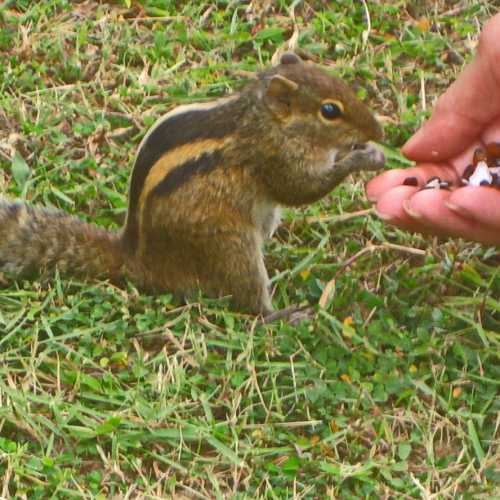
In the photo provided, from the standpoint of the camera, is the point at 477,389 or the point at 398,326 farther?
the point at 398,326

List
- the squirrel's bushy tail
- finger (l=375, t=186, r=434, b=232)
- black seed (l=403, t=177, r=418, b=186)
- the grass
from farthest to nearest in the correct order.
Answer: black seed (l=403, t=177, r=418, b=186)
the squirrel's bushy tail
finger (l=375, t=186, r=434, b=232)
the grass

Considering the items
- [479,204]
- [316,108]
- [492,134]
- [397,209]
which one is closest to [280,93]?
[316,108]

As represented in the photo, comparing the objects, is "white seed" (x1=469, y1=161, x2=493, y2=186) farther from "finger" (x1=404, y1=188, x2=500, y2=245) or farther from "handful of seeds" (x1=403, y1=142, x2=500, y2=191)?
"finger" (x1=404, y1=188, x2=500, y2=245)

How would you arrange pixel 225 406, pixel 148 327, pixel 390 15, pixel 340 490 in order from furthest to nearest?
pixel 390 15, pixel 148 327, pixel 225 406, pixel 340 490

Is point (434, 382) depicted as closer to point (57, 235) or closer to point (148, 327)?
point (148, 327)

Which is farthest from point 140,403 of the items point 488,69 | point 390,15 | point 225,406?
point 390,15

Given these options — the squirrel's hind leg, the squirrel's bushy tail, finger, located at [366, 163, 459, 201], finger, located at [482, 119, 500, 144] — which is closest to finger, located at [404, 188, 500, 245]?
finger, located at [366, 163, 459, 201]

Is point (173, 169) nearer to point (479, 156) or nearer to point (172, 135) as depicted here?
point (172, 135)

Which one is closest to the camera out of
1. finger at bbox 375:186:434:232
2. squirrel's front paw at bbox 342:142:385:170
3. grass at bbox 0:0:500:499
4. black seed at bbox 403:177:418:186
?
grass at bbox 0:0:500:499
